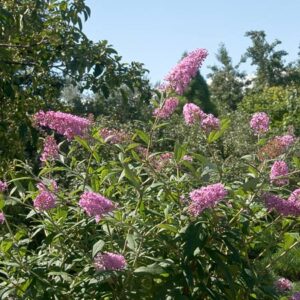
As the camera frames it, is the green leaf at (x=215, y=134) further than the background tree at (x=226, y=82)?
No

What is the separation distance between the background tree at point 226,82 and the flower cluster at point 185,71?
89.5ft

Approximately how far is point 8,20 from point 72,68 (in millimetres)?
519

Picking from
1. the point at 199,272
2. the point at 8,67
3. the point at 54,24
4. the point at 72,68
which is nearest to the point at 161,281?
the point at 199,272

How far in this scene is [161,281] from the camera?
8.71ft

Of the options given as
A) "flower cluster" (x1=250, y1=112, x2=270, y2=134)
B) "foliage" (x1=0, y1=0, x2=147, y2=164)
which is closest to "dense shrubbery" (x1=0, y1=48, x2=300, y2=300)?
"flower cluster" (x1=250, y1=112, x2=270, y2=134)

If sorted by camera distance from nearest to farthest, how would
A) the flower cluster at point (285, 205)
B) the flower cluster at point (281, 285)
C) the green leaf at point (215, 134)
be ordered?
1. the flower cluster at point (285, 205)
2. the green leaf at point (215, 134)
3. the flower cluster at point (281, 285)

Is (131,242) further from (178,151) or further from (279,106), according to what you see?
(279,106)

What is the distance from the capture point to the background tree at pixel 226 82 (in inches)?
1183

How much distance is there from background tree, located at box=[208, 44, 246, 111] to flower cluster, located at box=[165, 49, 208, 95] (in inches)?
1074

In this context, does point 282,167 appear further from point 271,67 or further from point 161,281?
point 271,67

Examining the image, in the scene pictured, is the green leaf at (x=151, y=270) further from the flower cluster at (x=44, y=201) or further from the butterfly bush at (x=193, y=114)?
the butterfly bush at (x=193, y=114)

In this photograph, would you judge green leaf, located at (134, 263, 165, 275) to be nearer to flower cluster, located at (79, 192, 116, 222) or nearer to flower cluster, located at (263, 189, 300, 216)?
flower cluster, located at (79, 192, 116, 222)

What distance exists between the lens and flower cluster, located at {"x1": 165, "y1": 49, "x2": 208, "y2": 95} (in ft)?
8.87

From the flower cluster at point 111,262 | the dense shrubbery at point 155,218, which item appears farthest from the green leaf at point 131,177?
the flower cluster at point 111,262
